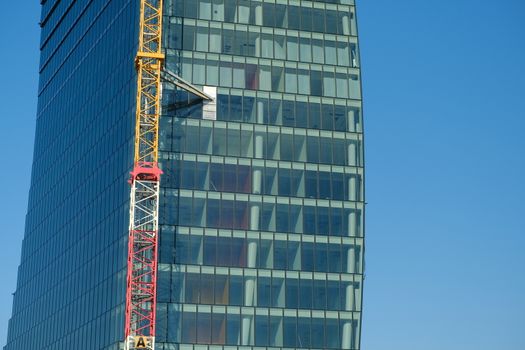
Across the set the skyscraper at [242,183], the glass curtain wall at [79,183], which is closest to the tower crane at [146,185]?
the skyscraper at [242,183]

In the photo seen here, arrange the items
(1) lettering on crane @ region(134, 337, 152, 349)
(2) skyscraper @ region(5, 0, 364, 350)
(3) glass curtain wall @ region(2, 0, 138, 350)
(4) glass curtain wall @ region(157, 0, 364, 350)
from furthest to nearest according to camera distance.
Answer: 1. (3) glass curtain wall @ region(2, 0, 138, 350)
2. (2) skyscraper @ region(5, 0, 364, 350)
3. (4) glass curtain wall @ region(157, 0, 364, 350)
4. (1) lettering on crane @ region(134, 337, 152, 349)

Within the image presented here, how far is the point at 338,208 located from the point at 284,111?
37.7 ft

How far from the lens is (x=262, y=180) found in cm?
10969

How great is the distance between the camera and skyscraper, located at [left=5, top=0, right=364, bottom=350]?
4144 inches

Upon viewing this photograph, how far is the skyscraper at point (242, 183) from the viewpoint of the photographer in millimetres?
105250

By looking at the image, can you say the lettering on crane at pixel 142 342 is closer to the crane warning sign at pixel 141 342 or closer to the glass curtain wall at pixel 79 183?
the crane warning sign at pixel 141 342

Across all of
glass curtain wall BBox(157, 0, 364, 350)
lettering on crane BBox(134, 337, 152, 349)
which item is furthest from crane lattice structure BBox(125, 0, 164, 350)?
glass curtain wall BBox(157, 0, 364, 350)

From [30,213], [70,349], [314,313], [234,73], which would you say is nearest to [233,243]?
[314,313]

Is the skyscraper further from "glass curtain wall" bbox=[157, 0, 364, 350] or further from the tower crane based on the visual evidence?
the tower crane

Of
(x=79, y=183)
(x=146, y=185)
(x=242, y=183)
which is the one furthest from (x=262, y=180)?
(x=79, y=183)

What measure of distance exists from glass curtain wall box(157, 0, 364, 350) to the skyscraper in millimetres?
119

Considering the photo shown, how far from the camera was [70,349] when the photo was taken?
124 metres

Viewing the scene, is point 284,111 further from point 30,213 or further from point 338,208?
point 30,213

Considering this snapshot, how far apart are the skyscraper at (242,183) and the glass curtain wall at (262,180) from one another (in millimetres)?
Answer: 119
